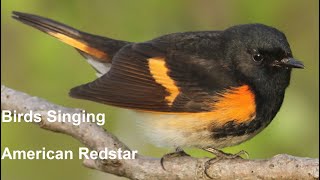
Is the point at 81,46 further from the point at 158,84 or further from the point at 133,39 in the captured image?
the point at 158,84

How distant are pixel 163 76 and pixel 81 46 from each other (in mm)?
646

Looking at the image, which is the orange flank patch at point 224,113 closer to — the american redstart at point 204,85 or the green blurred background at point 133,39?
the american redstart at point 204,85

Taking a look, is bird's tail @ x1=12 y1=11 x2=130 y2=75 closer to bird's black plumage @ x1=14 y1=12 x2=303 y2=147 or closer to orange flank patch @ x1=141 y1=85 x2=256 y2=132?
bird's black plumage @ x1=14 y1=12 x2=303 y2=147

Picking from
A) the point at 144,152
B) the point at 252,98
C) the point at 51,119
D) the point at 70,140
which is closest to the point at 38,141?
the point at 70,140

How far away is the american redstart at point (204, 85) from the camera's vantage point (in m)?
5.45

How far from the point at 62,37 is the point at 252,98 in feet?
4.11

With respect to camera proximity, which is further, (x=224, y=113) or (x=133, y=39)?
(x=133, y=39)

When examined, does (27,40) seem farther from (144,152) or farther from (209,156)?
(209,156)

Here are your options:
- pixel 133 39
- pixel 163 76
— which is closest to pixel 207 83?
pixel 163 76

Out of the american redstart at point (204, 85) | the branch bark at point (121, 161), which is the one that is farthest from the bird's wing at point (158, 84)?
the branch bark at point (121, 161)

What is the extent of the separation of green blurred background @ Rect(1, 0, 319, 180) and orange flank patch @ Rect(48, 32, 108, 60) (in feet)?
0.72

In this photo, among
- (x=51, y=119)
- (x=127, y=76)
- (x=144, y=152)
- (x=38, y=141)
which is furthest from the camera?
(x=38, y=141)

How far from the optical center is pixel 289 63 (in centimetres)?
544

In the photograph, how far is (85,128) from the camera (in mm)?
5348
